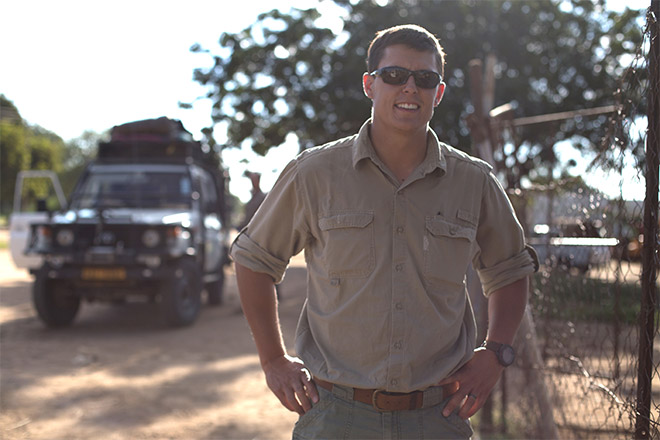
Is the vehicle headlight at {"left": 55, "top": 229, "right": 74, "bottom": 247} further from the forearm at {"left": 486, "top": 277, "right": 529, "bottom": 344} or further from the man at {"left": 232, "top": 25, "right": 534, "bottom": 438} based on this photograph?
the forearm at {"left": 486, "top": 277, "right": 529, "bottom": 344}

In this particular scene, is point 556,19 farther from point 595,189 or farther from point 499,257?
point 499,257

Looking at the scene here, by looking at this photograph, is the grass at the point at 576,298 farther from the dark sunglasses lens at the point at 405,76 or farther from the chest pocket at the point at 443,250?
the dark sunglasses lens at the point at 405,76

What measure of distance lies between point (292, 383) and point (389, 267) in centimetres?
45

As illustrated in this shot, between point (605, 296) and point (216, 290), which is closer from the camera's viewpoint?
point (605, 296)

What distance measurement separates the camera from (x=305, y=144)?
39.1 feet

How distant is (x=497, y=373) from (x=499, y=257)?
36 cm

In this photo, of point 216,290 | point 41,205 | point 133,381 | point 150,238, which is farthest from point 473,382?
point 216,290

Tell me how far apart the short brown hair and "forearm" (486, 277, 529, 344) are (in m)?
0.71

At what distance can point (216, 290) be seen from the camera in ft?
36.5

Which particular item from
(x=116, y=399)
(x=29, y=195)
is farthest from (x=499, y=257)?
(x=29, y=195)

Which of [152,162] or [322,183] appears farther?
[152,162]

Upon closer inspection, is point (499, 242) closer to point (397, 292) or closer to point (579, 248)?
point (397, 292)

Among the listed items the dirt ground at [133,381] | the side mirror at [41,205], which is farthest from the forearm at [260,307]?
the side mirror at [41,205]

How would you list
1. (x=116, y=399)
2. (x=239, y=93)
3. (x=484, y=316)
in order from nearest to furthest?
(x=484, y=316) < (x=116, y=399) < (x=239, y=93)
